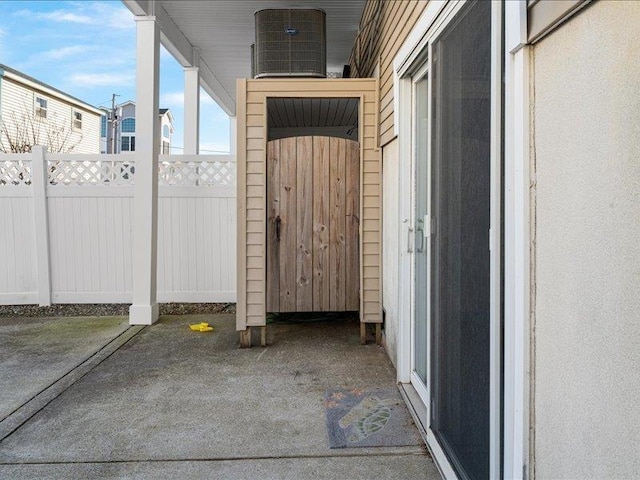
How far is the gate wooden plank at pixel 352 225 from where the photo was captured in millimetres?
4461

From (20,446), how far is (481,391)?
88.3 inches

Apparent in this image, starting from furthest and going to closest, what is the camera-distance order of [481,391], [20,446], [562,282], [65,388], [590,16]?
[65,388]
[20,446]
[481,391]
[562,282]
[590,16]

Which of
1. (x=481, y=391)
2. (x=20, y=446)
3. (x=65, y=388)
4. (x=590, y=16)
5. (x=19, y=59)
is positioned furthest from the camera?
(x=19, y=59)

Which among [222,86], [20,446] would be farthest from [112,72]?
[20,446]

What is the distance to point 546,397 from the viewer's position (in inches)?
52.9

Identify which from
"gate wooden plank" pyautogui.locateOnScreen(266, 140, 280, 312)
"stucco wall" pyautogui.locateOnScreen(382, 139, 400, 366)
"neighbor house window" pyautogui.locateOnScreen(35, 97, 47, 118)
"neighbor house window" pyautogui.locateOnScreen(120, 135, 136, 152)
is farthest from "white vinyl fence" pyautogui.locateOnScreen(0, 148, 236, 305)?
"neighbor house window" pyautogui.locateOnScreen(120, 135, 136, 152)

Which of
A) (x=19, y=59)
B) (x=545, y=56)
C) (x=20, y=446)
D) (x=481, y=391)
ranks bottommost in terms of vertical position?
(x=20, y=446)

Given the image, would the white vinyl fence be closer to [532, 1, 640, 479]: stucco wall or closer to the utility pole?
[532, 1, 640, 479]: stucco wall

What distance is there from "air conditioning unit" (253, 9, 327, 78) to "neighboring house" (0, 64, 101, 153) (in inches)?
386

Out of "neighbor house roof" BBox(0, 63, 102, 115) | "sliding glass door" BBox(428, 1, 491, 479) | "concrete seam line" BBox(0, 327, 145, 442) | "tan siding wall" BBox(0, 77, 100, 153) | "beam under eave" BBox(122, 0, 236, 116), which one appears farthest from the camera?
"tan siding wall" BBox(0, 77, 100, 153)

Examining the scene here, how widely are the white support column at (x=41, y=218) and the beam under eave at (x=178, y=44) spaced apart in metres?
1.90

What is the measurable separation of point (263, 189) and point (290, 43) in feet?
4.68

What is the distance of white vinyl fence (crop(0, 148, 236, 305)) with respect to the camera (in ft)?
18.6

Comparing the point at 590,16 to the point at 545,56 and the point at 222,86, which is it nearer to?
the point at 545,56
